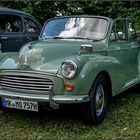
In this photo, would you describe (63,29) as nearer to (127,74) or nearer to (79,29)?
(79,29)

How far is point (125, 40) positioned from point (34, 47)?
2072 millimetres

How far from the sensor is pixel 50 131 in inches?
200

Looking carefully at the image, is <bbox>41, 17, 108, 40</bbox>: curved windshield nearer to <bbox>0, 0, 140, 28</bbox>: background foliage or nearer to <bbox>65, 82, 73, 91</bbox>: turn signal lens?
<bbox>65, 82, 73, 91</bbox>: turn signal lens

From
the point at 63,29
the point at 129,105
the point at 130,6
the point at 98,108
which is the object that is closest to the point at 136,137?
the point at 98,108

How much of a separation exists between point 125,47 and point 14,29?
372cm

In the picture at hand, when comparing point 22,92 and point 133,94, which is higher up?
point 22,92

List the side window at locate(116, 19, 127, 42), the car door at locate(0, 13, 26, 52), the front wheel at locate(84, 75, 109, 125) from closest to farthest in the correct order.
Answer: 1. the front wheel at locate(84, 75, 109, 125)
2. the side window at locate(116, 19, 127, 42)
3. the car door at locate(0, 13, 26, 52)

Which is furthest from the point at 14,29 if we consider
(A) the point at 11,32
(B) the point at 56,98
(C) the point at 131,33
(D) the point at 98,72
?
(B) the point at 56,98

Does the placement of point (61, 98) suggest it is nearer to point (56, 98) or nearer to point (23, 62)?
point (56, 98)

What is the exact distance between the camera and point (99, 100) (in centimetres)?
542

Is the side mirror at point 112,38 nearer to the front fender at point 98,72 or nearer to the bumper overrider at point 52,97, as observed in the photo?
the front fender at point 98,72

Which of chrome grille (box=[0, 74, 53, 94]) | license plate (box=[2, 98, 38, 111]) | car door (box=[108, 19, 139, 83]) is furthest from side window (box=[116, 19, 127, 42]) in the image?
license plate (box=[2, 98, 38, 111])

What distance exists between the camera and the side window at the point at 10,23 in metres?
8.93

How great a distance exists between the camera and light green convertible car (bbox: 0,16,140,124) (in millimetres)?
4867
